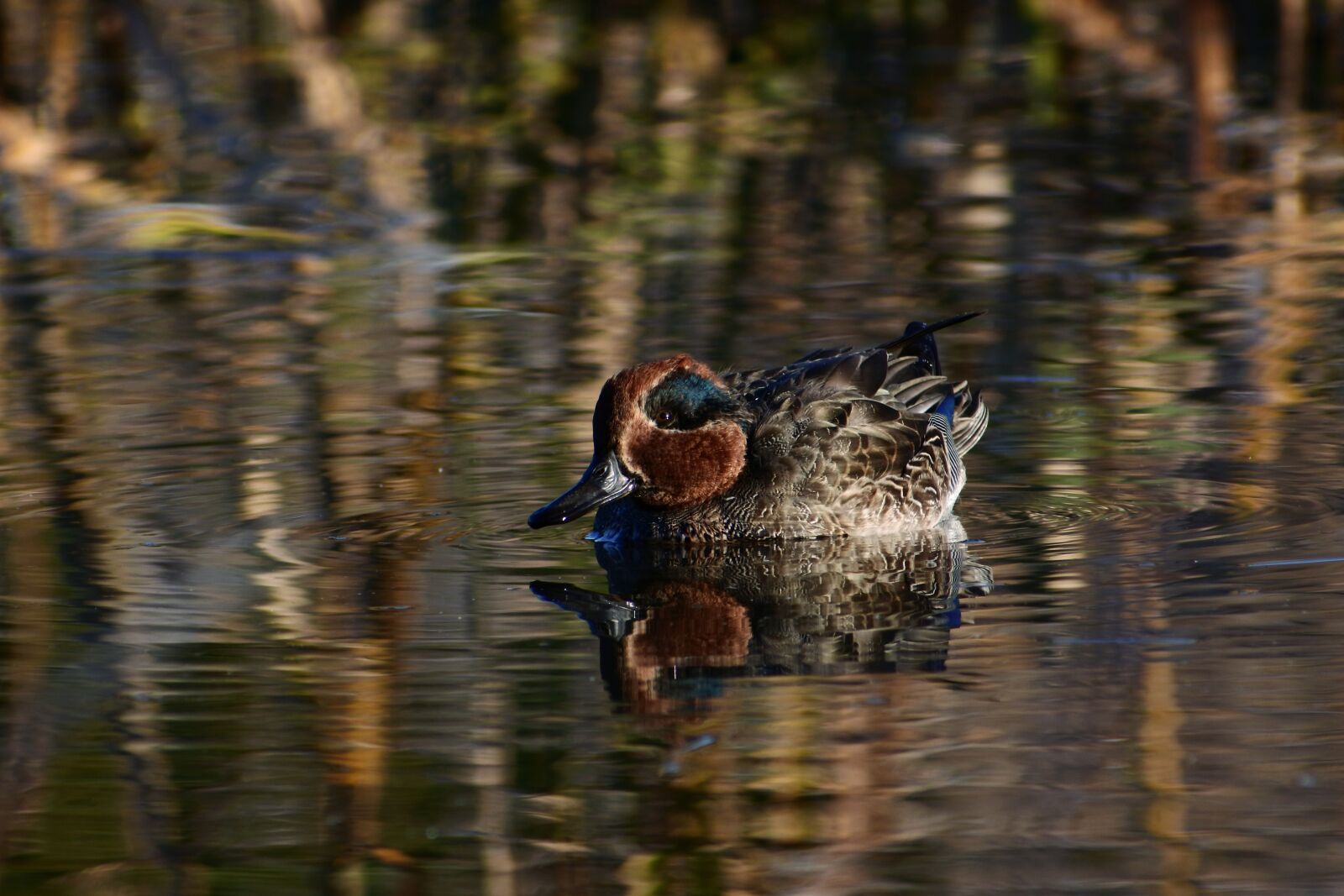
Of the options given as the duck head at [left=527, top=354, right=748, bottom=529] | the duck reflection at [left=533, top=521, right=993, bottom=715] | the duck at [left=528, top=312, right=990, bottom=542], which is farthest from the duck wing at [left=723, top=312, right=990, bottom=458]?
the duck reflection at [left=533, top=521, right=993, bottom=715]

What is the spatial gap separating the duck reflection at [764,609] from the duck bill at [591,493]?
23cm

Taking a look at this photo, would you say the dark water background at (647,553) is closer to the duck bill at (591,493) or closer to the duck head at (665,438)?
the duck bill at (591,493)

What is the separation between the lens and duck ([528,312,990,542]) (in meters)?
8.06

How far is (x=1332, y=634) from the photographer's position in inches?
247

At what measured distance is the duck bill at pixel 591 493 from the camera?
7703 millimetres

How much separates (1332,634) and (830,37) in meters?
17.8

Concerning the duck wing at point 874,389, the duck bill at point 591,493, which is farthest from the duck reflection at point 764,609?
the duck wing at point 874,389

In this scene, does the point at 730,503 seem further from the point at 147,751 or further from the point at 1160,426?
the point at 147,751

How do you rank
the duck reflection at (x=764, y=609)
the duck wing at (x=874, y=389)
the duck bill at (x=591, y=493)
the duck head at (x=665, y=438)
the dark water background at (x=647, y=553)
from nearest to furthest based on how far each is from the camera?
the dark water background at (x=647, y=553) < the duck reflection at (x=764, y=609) < the duck bill at (x=591, y=493) < the duck head at (x=665, y=438) < the duck wing at (x=874, y=389)

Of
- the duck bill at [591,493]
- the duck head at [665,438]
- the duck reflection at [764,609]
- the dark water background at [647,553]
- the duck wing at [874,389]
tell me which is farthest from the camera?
the duck wing at [874,389]

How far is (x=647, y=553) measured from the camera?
808 cm

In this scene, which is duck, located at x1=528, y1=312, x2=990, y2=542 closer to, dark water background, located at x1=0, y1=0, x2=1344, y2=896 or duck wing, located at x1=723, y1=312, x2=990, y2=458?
duck wing, located at x1=723, y1=312, x2=990, y2=458

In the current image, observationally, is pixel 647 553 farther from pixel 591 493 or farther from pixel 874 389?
pixel 874 389

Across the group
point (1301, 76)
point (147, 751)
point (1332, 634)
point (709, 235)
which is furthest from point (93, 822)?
point (1301, 76)
